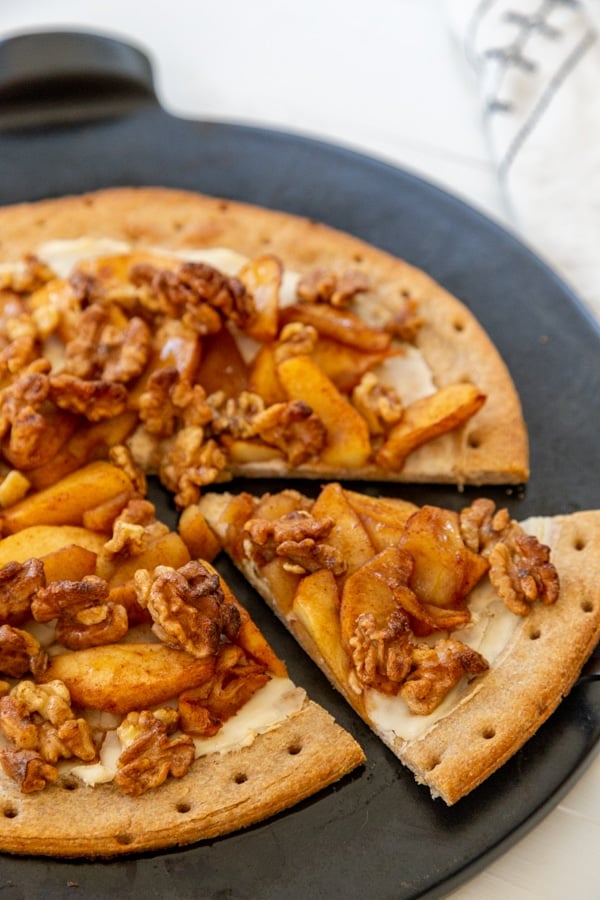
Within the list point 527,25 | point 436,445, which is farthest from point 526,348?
point 527,25

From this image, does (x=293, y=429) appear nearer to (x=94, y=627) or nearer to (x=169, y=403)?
(x=169, y=403)

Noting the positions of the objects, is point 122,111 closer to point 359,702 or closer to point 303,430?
point 303,430

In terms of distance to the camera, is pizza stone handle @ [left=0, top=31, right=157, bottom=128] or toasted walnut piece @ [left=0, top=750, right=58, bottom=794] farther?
pizza stone handle @ [left=0, top=31, right=157, bottom=128]

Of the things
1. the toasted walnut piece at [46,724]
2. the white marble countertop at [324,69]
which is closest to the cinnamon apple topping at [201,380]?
the toasted walnut piece at [46,724]

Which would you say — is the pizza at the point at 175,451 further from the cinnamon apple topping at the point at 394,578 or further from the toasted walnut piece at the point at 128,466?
the cinnamon apple topping at the point at 394,578

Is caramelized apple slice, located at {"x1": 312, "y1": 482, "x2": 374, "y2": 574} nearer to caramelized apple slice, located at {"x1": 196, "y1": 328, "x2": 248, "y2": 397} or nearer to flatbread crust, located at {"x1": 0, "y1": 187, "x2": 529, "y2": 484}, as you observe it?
flatbread crust, located at {"x1": 0, "y1": 187, "x2": 529, "y2": 484}

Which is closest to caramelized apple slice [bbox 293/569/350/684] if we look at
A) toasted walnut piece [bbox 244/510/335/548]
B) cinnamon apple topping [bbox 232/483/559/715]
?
cinnamon apple topping [bbox 232/483/559/715]
